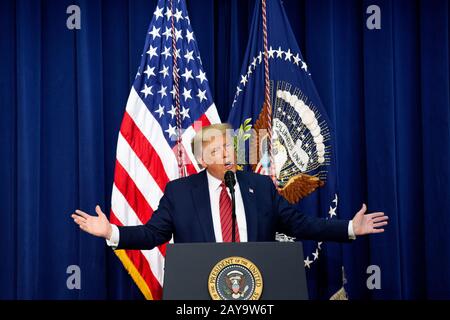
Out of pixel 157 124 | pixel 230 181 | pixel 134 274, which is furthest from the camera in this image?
pixel 157 124

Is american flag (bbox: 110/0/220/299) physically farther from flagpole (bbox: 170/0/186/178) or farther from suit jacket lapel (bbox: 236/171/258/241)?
suit jacket lapel (bbox: 236/171/258/241)

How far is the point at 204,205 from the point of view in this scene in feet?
9.59

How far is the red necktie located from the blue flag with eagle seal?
80cm

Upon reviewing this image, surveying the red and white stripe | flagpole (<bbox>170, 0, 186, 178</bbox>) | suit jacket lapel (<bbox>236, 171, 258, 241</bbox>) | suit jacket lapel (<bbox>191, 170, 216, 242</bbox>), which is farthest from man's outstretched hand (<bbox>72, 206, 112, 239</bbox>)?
flagpole (<bbox>170, 0, 186, 178</bbox>)

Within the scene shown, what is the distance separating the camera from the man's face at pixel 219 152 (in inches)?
114

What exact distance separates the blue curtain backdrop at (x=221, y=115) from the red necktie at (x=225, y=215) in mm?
1293

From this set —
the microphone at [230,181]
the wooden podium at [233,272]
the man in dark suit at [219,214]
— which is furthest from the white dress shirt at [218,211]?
the wooden podium at [233,272]

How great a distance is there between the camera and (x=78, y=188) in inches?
156

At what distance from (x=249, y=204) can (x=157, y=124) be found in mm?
1143

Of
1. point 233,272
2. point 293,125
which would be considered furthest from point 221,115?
A: point 233,272

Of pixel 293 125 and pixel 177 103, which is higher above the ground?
pixel 177 103

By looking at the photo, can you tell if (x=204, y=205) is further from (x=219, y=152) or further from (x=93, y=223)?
(x=93, y=223)
